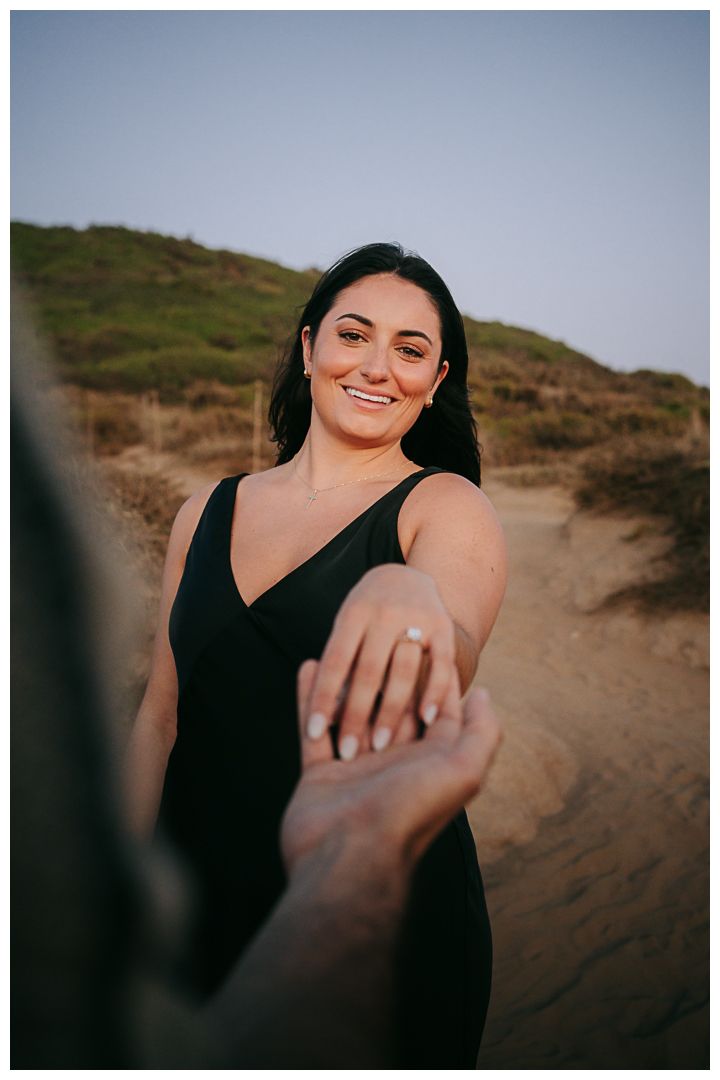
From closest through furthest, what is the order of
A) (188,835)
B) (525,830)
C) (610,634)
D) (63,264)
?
(188,835), (525,830), (610,634), (63,264)

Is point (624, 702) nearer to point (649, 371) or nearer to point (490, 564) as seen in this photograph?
point (490, 564)

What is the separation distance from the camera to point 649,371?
3444 centimetres

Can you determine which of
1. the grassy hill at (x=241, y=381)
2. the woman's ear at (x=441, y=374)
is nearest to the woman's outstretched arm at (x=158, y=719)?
the woman's ear at (x=441, y=374)

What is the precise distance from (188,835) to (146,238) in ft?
140

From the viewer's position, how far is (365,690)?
674 mm

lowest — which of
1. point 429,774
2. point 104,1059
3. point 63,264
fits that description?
point 104,1059

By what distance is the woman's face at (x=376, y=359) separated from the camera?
1645mm

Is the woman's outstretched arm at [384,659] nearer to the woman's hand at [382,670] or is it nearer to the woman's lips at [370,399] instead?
the woman's hand at [382,670]

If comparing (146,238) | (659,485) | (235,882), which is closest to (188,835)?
(235,882)

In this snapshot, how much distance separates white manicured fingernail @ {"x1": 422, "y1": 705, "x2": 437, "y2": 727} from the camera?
0.66 m

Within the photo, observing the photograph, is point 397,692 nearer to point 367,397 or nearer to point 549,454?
point 367,397

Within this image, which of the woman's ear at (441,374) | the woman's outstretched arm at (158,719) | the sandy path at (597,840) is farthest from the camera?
the sandy path at (597,840)

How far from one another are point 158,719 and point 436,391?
124cm

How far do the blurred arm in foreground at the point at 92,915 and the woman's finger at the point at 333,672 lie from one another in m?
0.18
